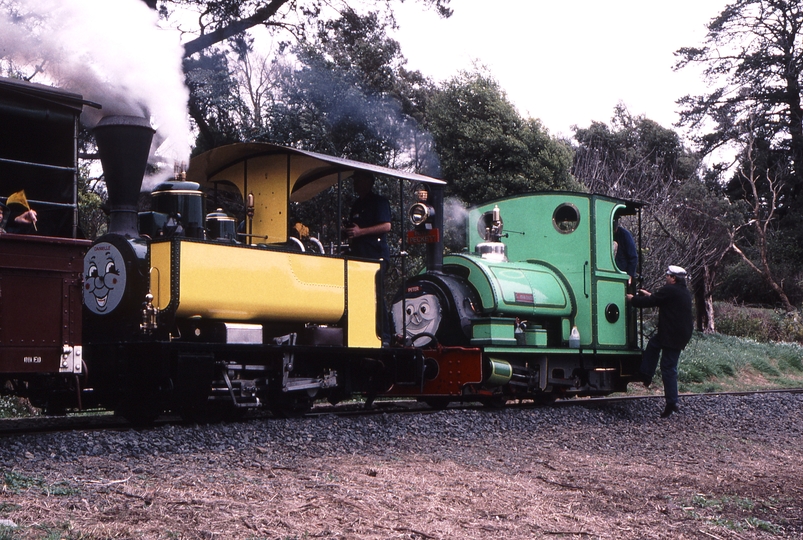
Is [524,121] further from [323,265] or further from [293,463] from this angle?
[293,463]

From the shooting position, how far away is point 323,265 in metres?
7.94

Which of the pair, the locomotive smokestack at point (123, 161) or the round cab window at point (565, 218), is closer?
the locomotive smokestack at point (123, 161)

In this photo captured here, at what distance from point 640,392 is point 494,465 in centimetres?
901

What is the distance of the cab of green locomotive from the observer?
35.4ft

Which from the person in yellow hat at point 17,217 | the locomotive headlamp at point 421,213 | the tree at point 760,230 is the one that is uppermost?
the tree at point 760,230

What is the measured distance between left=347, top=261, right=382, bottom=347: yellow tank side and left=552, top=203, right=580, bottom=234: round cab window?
3375 mm

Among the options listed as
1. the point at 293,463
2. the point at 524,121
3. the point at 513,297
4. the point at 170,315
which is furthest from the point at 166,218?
the point at 524,121

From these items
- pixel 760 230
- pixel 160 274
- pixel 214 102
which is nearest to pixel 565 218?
pixel 160 274

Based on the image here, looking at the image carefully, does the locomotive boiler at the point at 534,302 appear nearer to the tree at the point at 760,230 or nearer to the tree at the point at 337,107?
the tree at the point at 337,107

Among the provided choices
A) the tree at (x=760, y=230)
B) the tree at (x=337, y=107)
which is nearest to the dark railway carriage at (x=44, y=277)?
the tree at (x=337, y=107)

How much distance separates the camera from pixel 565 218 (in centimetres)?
1114

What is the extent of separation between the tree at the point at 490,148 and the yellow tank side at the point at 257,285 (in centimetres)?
1140

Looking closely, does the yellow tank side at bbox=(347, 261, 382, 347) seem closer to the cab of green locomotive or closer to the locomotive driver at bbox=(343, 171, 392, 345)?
the locomotive driver at bbox=(343, 171, 392, 345)

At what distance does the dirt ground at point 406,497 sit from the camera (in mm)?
4059
